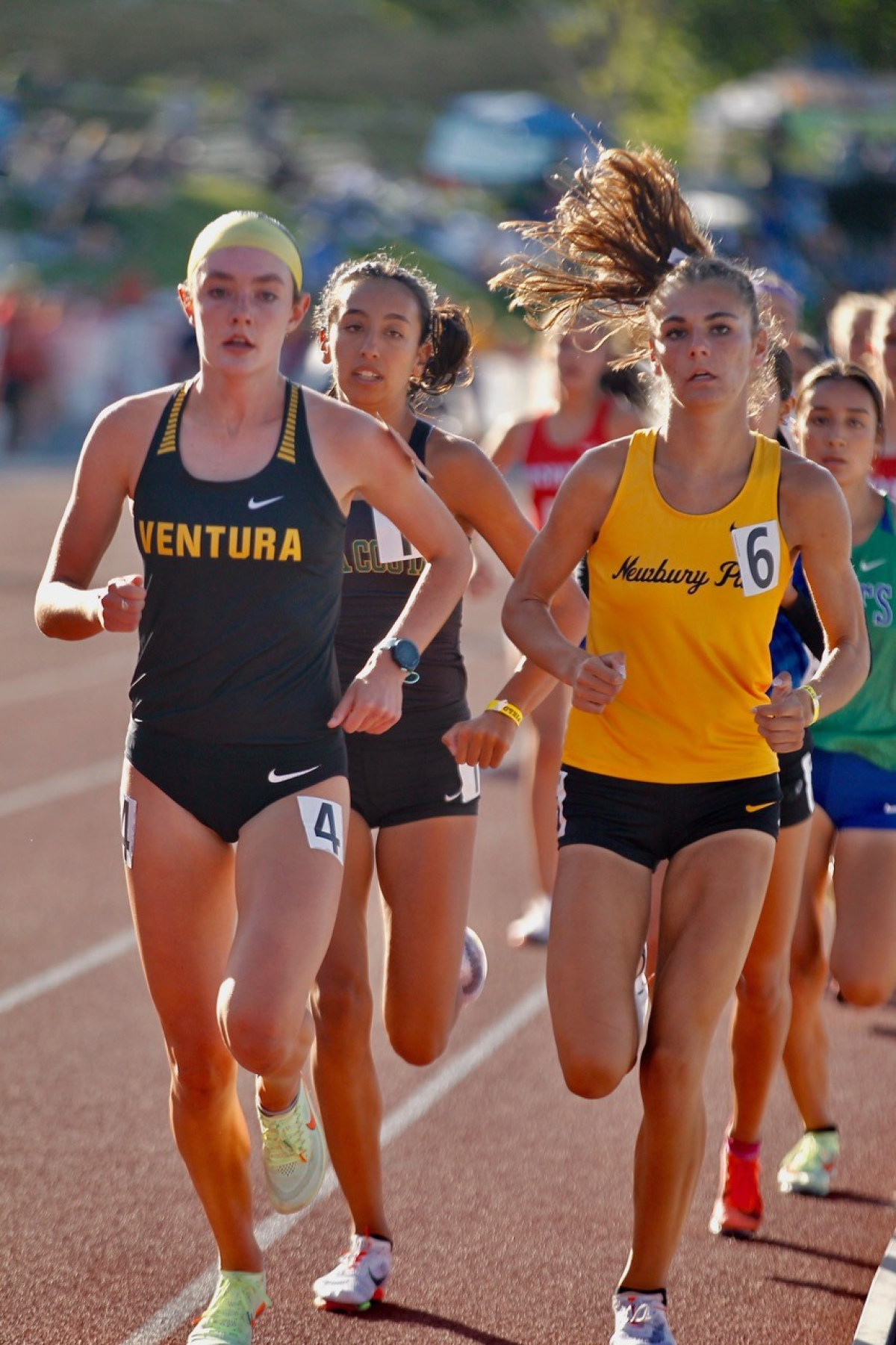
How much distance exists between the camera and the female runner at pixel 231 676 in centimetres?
382

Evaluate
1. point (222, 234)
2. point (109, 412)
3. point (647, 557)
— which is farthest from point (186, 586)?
point (647, 557)

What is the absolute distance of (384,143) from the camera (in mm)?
59812

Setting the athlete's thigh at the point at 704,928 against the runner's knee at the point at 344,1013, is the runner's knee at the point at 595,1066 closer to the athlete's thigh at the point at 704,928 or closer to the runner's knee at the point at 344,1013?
the athlete's thigh at the point at 704,928

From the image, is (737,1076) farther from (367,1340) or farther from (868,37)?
(868,37)

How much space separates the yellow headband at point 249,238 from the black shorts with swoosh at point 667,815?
4.49ft

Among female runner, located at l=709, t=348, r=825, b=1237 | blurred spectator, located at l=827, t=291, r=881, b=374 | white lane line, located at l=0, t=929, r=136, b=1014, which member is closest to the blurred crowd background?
white lane line, located at l=0, t=929, r=136, b=1014

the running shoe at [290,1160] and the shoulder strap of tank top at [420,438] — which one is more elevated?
the shoulder strap of tank top at [420,438]

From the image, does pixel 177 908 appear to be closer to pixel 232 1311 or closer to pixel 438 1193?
pixel 232 1311

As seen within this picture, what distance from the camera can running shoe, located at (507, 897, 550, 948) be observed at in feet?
25.6

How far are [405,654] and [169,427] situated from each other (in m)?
0.71

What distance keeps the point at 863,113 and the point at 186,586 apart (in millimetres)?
41660

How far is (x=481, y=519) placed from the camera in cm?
471

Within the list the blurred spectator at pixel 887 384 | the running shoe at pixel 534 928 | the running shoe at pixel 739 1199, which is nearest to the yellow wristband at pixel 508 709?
the running shoe at pixel 739 1199

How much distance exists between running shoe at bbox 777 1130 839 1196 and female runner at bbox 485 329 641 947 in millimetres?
2283
